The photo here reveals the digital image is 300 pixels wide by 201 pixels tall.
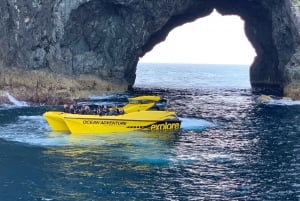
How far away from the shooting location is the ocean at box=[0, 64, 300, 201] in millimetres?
28359

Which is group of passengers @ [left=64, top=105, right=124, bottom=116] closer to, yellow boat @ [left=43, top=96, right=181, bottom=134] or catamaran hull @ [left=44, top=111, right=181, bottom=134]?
yellow boat @ [left=43, top=96, right=181, bottom=134]

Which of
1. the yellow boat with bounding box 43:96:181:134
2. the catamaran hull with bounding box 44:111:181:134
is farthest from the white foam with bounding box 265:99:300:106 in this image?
the catamaran hull with bounding box 44:111:181:134

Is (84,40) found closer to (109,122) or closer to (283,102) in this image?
(283,102)

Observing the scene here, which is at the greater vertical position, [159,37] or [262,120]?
[159,37]

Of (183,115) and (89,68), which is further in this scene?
(89,68)

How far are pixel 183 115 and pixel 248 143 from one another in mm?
19759

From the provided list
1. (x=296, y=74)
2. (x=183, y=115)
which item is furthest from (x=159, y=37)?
(x=183, y=115)

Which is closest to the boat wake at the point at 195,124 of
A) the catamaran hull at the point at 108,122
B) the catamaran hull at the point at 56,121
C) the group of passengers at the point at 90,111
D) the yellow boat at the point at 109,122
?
the yellow boat at the point at 109,122

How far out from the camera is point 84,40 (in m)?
93.6

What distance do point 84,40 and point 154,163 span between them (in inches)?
2421

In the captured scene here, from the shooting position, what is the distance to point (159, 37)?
12094cm

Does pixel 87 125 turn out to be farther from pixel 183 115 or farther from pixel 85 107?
pixel 183 115

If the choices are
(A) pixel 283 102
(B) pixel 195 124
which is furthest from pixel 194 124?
(A) pixel 283 102

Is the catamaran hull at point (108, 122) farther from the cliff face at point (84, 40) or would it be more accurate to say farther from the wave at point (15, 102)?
the cliff face at point (84, 40)
